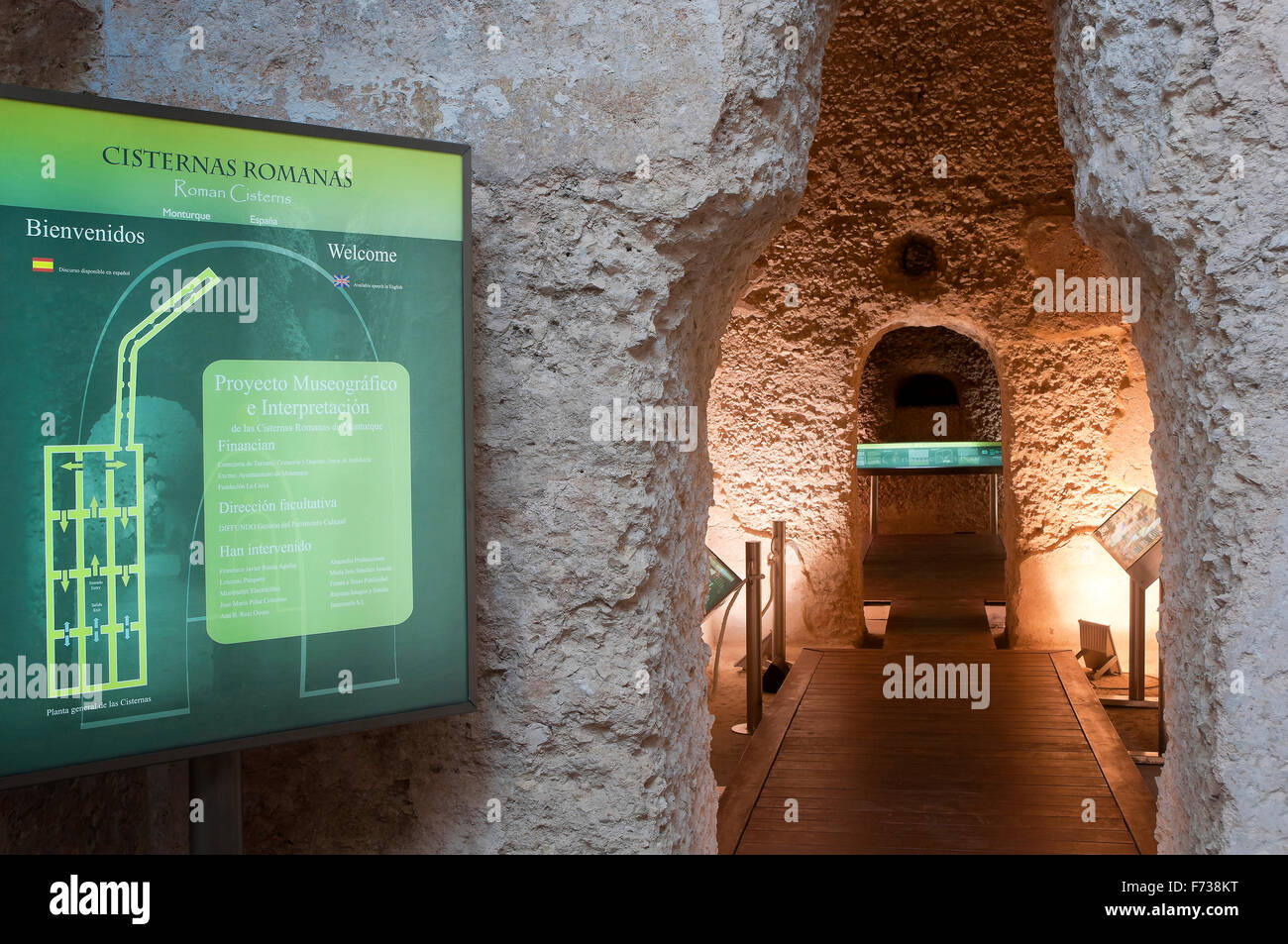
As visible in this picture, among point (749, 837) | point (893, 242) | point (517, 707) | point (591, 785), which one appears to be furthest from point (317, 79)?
point (893, 242)

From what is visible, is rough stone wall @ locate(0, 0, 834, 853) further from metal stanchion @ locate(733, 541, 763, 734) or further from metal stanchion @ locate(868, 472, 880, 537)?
metal stanchion @ locate(868, 472, 880, 537)

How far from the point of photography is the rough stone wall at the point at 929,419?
14469mm

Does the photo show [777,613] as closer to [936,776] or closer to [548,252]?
[936,776]

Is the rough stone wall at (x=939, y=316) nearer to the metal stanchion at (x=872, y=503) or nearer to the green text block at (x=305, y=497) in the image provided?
the green text block at (x=305, y=497)

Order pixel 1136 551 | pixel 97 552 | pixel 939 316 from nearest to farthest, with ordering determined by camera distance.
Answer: pixel 97 552 → pixel 1136 551 → pixel 939 316

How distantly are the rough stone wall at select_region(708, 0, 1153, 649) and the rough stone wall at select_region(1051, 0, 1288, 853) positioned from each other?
5.02 m

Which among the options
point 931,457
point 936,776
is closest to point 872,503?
point 931,457

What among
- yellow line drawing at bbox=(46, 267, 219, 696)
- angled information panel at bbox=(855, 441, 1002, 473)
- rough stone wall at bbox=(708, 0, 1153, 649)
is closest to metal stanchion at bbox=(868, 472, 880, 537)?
angled information panel at bbox=(855, 441, 1002, 473)

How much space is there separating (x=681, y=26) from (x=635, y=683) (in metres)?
1.53

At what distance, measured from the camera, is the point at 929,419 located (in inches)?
583

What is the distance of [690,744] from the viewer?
2.61m

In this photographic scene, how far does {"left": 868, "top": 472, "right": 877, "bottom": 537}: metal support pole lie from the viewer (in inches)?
575

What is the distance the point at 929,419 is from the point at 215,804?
13.9 metres

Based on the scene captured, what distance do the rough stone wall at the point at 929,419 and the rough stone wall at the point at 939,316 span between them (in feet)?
23.3
